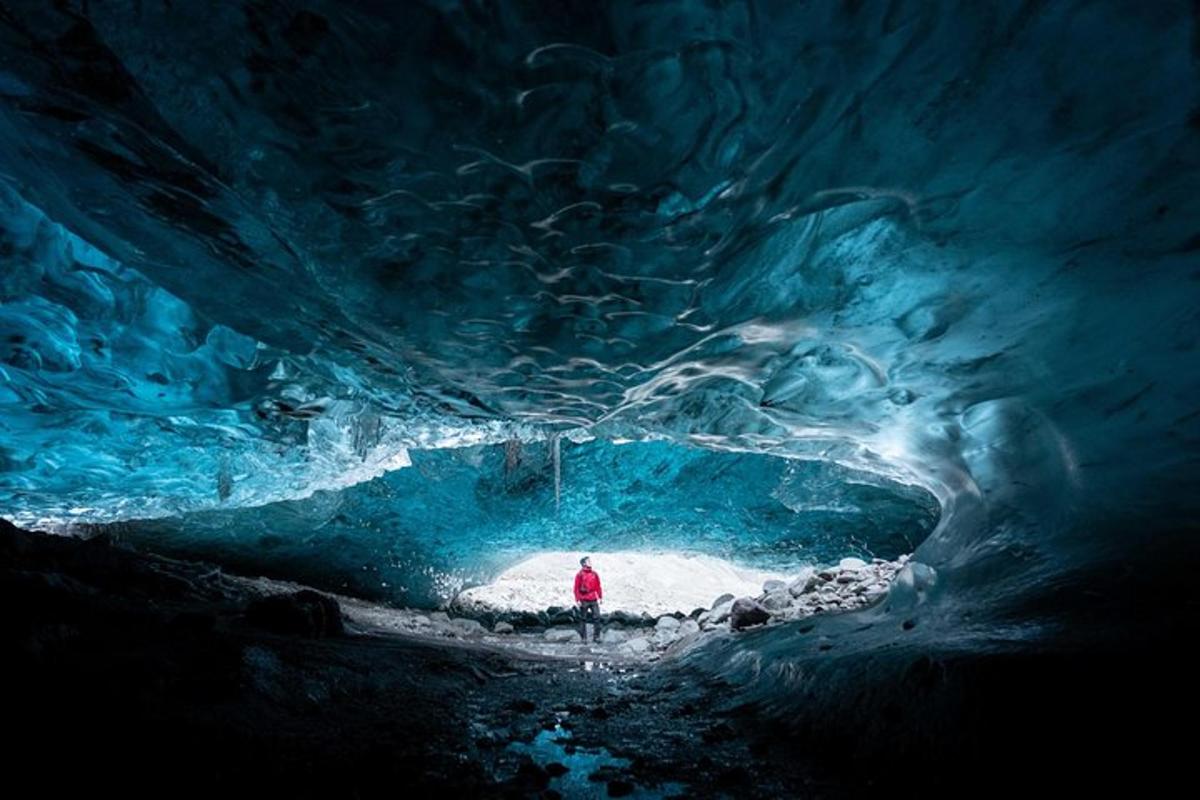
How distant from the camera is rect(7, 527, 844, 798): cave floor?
1.57 metres

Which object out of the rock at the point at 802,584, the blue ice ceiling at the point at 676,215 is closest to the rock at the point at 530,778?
the blue ice ceiling at the point at 676,215

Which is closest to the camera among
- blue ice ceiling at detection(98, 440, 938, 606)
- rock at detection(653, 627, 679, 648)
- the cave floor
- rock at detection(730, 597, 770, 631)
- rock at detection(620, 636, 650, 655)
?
the cave floor

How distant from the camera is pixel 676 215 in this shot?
140 inches

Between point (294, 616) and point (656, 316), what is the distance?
4.24 m

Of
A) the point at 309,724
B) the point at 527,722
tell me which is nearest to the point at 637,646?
the point at 527,722

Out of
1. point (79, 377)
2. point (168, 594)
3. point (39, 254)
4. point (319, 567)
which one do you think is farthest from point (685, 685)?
point (319, 567)

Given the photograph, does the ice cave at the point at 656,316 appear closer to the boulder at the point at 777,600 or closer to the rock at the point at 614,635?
the boulder at the point at 777,600

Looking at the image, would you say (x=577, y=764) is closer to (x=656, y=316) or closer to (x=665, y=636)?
(x=656, y=316)

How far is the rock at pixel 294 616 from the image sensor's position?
169 inches

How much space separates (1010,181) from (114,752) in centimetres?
476

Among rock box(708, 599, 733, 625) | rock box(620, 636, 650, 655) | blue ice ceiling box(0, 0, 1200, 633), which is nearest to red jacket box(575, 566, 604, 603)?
rock box(620, 636, 650, 655)

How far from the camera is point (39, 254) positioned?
14.1 ft

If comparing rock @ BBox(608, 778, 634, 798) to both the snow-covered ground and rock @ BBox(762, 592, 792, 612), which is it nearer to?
rock @ BBox(762, 592, 792, 612)

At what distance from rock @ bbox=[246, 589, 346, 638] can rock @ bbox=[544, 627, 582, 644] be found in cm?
743
